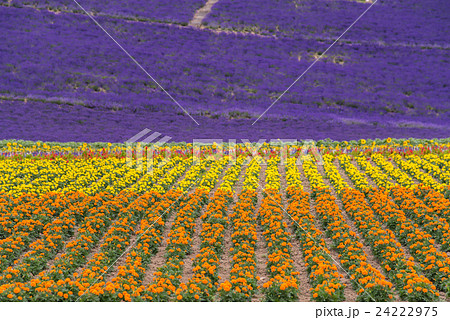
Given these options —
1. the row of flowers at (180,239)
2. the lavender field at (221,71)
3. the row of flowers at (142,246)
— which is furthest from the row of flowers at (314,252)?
the lavender field at (221,71)

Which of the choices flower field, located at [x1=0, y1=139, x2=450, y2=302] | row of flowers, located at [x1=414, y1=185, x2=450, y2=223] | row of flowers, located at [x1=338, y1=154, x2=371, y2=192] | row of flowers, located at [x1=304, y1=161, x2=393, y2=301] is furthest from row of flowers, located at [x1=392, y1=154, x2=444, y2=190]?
row of flowers, located at [x1=304, y1=161, x2=393, y2=301]

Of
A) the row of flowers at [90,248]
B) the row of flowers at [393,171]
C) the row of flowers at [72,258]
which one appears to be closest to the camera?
the row of flowers at [72,258]

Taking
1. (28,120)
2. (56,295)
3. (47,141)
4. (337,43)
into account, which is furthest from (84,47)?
(56,295)

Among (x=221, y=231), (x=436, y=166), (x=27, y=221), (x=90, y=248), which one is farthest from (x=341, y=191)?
(x=27, y=221)

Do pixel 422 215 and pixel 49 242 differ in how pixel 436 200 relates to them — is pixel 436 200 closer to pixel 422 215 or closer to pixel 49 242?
pixel 422 215

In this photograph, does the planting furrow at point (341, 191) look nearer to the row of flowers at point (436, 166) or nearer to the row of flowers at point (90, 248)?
the row of flowers at point (436, 166)

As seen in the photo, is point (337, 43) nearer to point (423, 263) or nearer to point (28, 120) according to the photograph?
point (28, 120)
